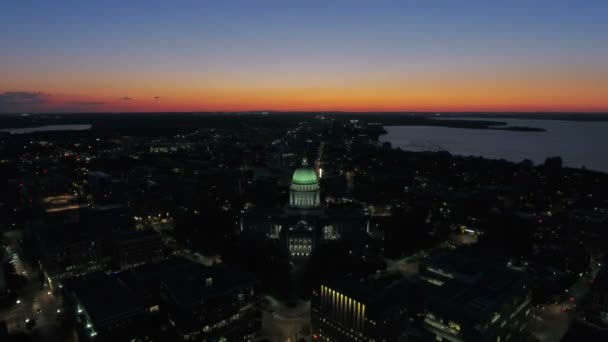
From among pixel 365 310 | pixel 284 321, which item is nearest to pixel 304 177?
pixel 284 321

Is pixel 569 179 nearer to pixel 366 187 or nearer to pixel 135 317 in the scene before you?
pixel 366 187

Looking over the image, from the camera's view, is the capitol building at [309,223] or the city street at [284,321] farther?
the capitol building at [309,223]

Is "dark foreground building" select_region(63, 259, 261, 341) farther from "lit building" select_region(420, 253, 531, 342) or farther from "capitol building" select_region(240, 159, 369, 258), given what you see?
"capitol building" select_region(240, 159, 369, 258)

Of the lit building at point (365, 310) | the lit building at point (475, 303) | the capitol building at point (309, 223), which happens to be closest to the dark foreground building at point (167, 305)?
the lit building at point (365, 310)

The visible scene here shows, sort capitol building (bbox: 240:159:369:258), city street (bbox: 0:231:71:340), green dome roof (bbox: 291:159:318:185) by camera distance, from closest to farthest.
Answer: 1. city street (bbox: 0:231:71:340)
2. capitol building (bbox: 240:159:369:258)
3. green dome roof (bbox: 291:159:318:185)

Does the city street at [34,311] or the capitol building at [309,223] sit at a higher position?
the capitol building at [309,223]

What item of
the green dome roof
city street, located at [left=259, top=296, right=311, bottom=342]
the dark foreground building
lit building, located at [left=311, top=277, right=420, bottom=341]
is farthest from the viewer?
the green dome roof

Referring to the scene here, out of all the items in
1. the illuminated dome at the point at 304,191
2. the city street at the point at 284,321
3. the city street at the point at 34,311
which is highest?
the illuminated dome at the point at 304,191

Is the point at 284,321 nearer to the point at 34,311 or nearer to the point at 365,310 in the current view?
the point at 365,310

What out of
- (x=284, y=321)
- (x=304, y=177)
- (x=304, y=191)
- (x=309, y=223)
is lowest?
(x=284, y=321)

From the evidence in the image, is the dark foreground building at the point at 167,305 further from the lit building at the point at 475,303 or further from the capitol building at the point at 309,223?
the capitol building at the point at 309,223

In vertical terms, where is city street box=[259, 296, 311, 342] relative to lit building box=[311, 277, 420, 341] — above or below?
below

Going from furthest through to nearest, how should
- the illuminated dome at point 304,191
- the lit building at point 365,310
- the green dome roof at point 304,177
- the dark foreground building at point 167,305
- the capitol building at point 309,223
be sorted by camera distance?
the green dome roof at point 304,177
the illuminated dome at point 304,191
the capitol building at point 309,223
the dark foreground building at point 167,305
the lit building at point 365,310

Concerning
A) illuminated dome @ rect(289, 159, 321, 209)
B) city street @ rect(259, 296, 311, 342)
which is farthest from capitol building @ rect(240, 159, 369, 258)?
city street @ rect(259, 296, 311, 342)
